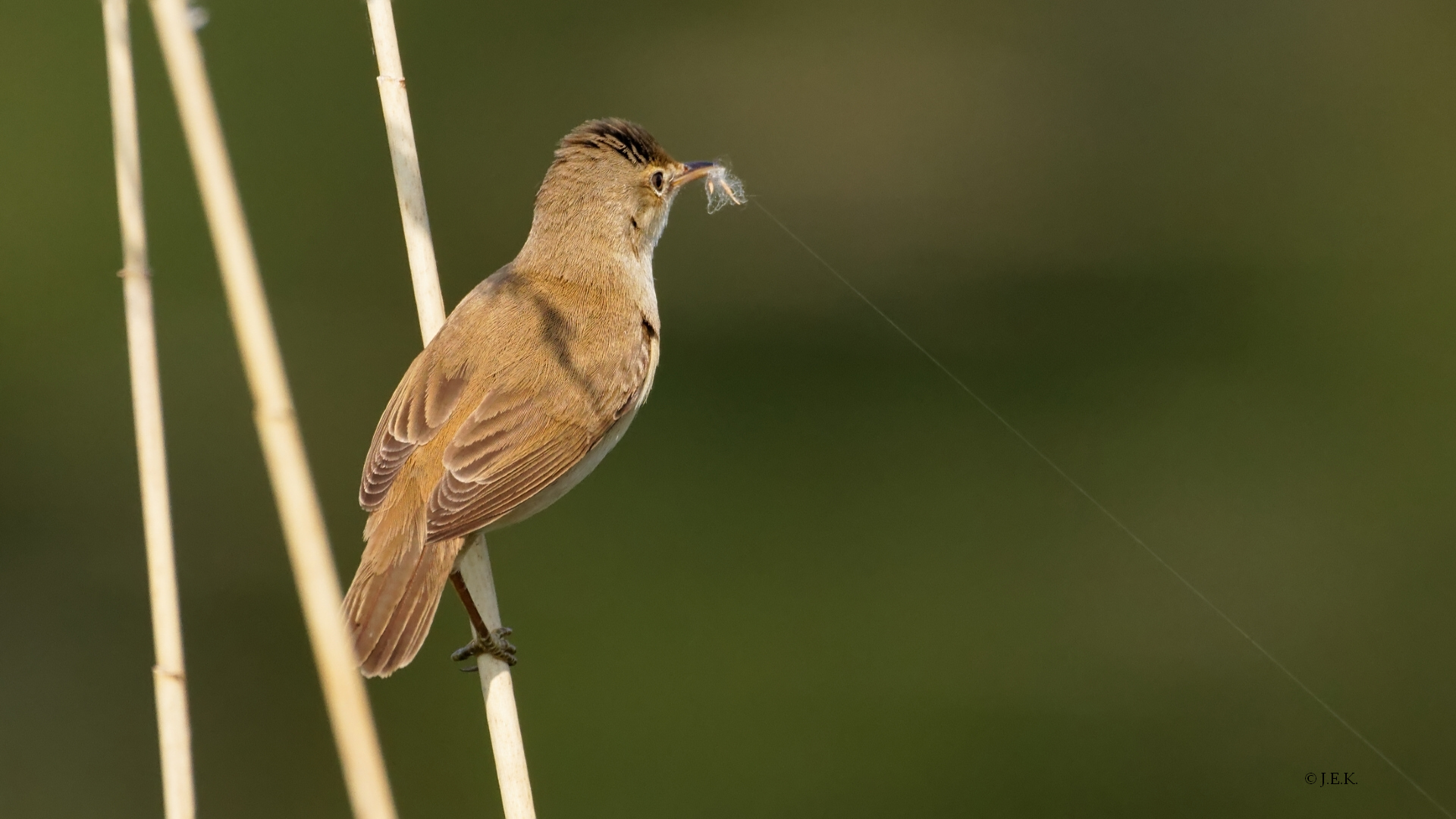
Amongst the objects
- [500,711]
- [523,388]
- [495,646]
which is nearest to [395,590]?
[495,646]

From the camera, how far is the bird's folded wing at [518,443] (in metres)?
2.88

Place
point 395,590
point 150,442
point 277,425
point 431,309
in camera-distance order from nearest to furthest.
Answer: point 277,425
point 150,442
point 395,590
point 431,309

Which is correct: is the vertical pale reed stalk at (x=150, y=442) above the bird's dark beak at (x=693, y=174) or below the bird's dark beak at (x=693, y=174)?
below

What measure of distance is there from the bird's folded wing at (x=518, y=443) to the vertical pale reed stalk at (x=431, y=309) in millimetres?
103

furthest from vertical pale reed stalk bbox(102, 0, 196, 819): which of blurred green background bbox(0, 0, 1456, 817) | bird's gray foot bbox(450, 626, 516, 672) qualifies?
blurred green background bbox(0, 0, 1456, 817)

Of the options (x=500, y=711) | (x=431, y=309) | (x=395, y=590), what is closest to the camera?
(x=500, y=711)

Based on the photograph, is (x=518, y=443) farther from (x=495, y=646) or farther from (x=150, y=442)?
(x=150, y=442)

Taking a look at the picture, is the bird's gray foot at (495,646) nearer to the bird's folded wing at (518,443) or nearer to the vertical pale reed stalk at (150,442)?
the bird's folded wing at (518,443)

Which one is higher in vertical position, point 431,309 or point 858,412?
point 858,412

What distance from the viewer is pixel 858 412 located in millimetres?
6004

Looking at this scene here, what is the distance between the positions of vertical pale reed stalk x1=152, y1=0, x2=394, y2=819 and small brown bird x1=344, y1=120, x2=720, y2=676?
1.23m

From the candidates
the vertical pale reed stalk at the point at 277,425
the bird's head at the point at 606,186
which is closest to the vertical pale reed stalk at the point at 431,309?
the bird's head at the point at 606,186

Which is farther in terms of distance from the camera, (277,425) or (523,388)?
(523,388)

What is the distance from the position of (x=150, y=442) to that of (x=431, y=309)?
3.43ft
